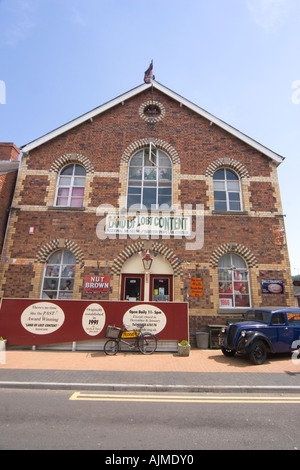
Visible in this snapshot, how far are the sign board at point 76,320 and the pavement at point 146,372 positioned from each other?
536mm

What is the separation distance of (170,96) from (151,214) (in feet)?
22.9

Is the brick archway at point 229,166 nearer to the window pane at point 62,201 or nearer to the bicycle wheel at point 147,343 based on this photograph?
the window pane at point 62,201

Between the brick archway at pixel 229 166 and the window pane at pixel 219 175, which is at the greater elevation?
the brick archway at pixel 229 166

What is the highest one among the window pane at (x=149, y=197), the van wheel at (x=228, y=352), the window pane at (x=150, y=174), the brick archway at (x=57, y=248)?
the window pane at (x=150, y=174)

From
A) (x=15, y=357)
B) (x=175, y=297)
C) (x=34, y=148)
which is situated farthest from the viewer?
(x=34, y=148)

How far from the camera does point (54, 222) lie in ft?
39.2

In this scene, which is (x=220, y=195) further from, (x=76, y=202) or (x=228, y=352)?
(x=228, y=352)

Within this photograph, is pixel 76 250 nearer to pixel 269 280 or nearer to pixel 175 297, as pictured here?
pixel 175 297

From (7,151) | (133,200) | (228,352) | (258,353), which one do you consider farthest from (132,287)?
(7,151)

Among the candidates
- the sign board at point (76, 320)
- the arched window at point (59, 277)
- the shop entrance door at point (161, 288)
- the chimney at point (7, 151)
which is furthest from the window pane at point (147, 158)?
the chimney at point (7, 151)

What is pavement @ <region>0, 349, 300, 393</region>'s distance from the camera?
5727mm

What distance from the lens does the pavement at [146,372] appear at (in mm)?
5727
